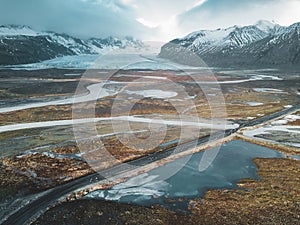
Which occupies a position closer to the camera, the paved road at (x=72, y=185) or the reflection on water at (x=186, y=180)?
the paved road at (x=72, y=185)

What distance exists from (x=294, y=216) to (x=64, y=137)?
35.4 meters

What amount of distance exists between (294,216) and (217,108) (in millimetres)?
53869

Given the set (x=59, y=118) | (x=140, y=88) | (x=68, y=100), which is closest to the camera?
(x=59, y=118)

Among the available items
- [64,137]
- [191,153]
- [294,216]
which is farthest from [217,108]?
[294,216]

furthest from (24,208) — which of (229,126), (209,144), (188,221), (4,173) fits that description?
(229,126)

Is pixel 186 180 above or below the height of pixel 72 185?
above

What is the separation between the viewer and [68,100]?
8425cm

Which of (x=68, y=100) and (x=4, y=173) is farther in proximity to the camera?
(x=68, y=100)

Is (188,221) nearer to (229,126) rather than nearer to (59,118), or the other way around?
(229,126)

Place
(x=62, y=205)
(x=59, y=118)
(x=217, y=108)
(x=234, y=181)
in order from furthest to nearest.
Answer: (x=217, y=108) → (x=59, y=118) → (x=234, y=181) → (x=62, y=205)

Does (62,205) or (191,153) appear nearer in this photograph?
(62,205)

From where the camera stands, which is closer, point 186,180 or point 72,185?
point 72,185

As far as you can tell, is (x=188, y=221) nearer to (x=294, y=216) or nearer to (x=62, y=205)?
(x=294, y=216)

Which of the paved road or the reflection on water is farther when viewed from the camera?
the reflection on water
